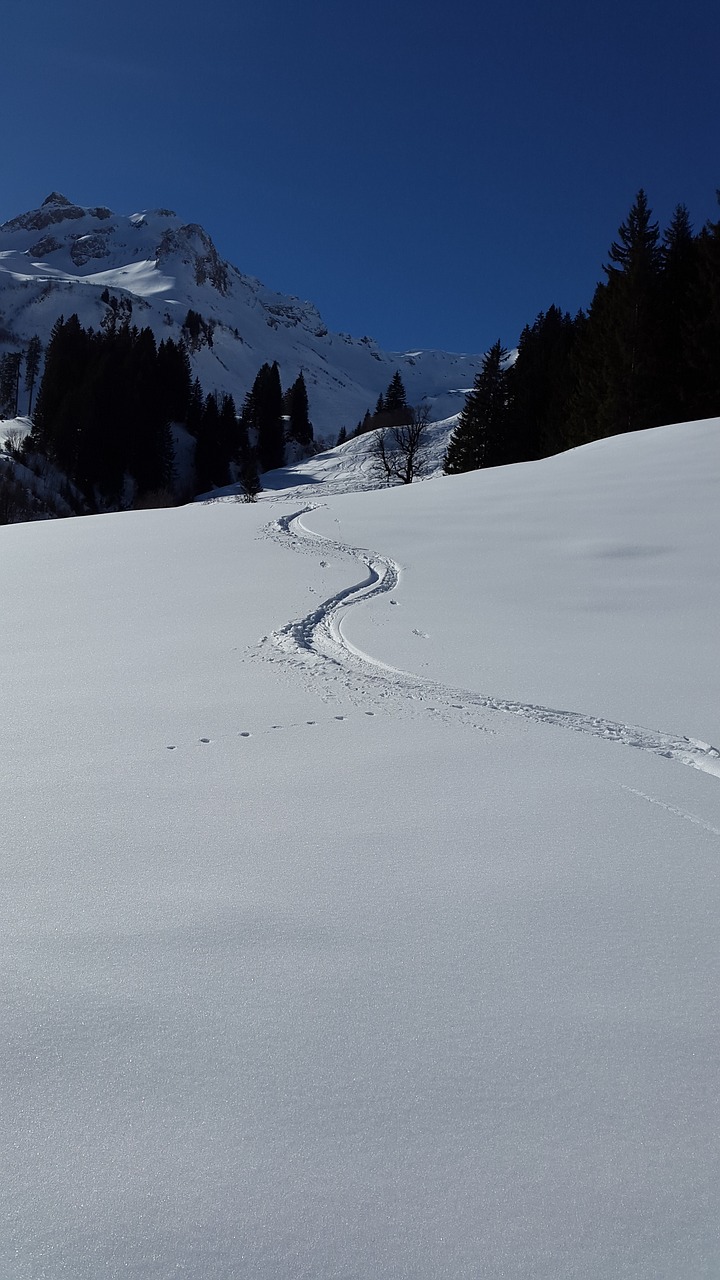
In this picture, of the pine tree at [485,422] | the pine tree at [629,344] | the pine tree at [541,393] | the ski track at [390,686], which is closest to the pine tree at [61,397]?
the pine tree at [485,422]

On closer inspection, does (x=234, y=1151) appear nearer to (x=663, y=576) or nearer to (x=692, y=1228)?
(x=692, y=1228)

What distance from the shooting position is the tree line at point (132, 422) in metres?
50.8

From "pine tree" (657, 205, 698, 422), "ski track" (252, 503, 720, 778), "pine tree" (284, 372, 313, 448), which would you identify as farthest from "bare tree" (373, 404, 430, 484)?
"ski track" (252, 503, 720, 778)

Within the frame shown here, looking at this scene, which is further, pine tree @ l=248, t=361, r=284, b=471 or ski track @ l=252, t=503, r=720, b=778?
pine tree @ l=248, t=361, r=284, b=471

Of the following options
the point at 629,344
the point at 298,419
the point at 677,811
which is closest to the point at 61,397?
the point at 298,419

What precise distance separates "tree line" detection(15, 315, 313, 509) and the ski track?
37.7 metres

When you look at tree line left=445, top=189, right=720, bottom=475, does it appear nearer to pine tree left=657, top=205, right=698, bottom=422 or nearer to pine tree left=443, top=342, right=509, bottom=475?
pine tree left=657, top=205, right=698, bottom=422

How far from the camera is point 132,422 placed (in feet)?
174

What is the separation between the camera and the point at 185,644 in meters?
5.95

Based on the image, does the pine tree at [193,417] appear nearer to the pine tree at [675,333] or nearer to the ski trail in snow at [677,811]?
the pine tree at [675,333]

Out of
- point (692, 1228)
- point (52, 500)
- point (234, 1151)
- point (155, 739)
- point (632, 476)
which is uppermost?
point (52, 500)

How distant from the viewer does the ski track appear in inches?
155

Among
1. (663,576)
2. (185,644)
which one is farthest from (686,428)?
(185,644)

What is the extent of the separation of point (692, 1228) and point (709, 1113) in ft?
0.92
